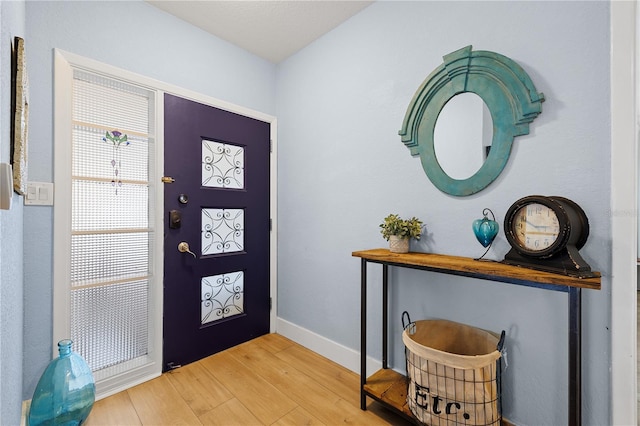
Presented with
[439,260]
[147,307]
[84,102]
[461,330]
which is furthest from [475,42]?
[147,307]

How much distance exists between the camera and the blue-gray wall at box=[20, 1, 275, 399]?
1.43 meters

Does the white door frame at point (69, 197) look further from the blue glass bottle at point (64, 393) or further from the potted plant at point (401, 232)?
the potted plant at point (401, 232)

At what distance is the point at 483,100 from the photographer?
4.48ft

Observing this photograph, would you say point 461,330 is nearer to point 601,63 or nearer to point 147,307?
point 601,63

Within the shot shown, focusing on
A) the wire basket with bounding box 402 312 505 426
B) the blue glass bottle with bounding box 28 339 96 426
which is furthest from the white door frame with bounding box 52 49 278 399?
the wire basket with bounding box 402 312 505 426

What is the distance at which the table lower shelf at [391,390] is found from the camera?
4.40 ft

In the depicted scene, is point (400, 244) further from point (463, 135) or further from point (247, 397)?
point (247, 397)

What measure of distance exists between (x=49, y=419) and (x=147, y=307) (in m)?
0.66

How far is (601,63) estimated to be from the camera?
109 centimetres

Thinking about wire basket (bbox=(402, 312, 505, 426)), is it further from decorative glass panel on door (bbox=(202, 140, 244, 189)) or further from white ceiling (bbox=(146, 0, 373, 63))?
white ceiling (bbox=(146, 0, 373, 63))

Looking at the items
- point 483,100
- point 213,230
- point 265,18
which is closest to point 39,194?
point 213,230

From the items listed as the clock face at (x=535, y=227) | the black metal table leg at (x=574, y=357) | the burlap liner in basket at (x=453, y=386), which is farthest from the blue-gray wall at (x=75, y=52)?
the black metal table leg at (x=574, y=357)

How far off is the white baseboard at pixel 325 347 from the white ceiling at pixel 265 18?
225 cm

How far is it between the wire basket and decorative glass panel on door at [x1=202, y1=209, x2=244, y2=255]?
1437 millimetres
